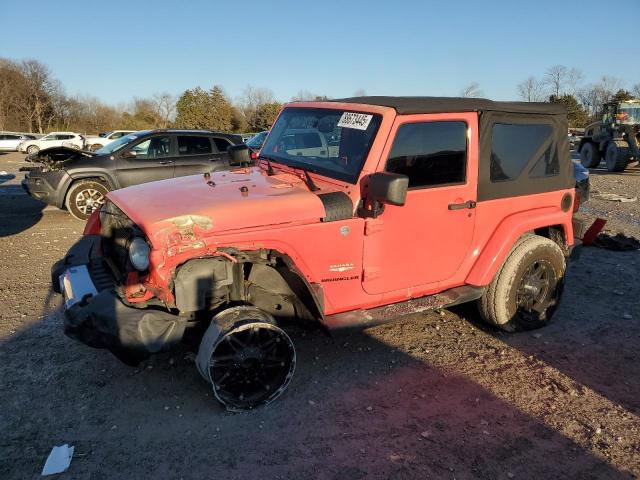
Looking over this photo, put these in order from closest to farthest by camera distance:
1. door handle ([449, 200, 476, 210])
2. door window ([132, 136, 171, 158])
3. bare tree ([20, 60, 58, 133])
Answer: door handle ([449, 200, 476, 210]), door window ([132, 136, 171, 158]), bare tree ([20, 60, 58, 133])

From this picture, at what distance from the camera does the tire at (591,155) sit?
1917 cm

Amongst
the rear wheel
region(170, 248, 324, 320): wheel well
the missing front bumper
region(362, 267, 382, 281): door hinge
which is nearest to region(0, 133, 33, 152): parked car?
the missing front bumper

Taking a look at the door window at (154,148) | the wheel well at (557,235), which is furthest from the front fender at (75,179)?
the wheel well at (557,235)

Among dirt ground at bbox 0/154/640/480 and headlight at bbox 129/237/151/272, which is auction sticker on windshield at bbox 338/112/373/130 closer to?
headlight at bbox 129/237/151/272

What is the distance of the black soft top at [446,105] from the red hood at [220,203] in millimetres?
893

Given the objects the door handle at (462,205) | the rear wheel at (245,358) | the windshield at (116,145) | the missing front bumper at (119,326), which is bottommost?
the rear wheel at (245,358)

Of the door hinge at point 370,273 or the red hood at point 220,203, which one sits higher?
the red hood at point 220,203

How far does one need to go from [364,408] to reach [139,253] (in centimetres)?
181

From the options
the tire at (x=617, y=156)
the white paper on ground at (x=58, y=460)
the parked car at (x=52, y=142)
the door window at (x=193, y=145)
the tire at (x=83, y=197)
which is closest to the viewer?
the white paper on ground at (x=58, y=460)

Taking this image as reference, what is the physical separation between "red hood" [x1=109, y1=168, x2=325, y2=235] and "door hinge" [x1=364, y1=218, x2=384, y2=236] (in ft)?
1.14

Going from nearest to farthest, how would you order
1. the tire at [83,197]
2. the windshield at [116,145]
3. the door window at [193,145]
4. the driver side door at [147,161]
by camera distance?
the tire at [83,197]
the driver side door at [147,161]
the windshield at [116,145]
the door window at [193,145]

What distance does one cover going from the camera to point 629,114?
1789 cm

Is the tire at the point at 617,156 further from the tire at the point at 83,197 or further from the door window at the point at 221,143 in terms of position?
the tire at the point at 83,197

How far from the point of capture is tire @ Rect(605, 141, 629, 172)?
17125mm
